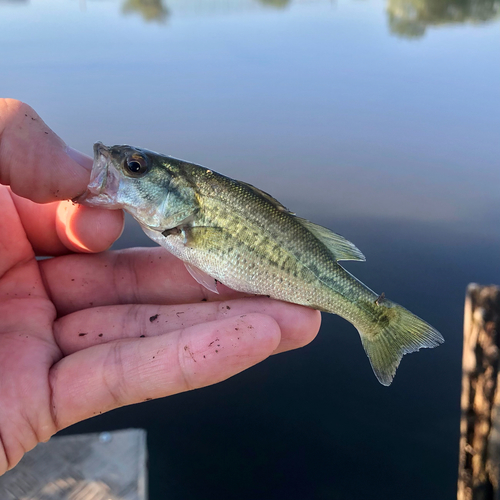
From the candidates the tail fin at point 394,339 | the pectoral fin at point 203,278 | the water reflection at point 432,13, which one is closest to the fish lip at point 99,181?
the pectoral fin at point 203,278

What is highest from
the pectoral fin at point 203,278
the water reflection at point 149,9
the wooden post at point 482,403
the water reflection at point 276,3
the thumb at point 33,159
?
the water reflection at point 276,3

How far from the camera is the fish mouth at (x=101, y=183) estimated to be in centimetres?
247

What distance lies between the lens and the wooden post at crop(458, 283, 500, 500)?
3236 millimetres

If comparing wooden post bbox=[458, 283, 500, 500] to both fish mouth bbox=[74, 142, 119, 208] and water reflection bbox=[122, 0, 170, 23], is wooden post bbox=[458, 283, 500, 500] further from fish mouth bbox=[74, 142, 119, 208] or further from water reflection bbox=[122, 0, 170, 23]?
water reflection bbox=[122, 0, 170, 23]

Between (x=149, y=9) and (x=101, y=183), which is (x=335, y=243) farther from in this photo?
(x=149, y=9)

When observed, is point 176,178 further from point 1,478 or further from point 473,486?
point 473,486

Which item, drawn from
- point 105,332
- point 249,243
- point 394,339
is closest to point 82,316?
point 105,332

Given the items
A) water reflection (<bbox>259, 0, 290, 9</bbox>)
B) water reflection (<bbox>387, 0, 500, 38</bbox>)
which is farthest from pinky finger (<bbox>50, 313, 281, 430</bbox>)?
water reflection (<bbox>259, 0, 290, 9</bbox>)

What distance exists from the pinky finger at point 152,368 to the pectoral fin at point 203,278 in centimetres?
60

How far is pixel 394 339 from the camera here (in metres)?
2.58

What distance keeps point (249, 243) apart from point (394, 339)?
1.05 metres

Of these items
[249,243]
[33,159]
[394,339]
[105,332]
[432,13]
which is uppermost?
[432,13]

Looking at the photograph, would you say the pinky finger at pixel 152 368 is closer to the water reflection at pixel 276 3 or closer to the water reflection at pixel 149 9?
the water reflection at pixel 149 9

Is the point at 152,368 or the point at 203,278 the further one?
the point at 203,278
